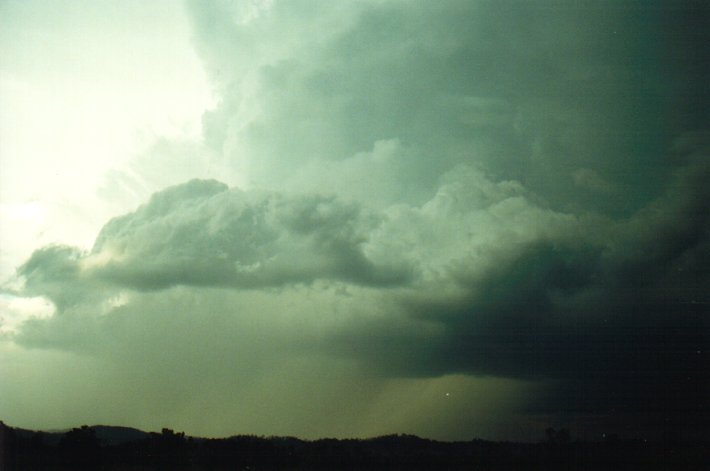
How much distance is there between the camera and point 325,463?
309 feet

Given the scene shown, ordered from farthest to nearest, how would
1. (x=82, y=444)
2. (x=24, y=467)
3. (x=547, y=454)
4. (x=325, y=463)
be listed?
(x=547, y=454)
(x=325, y=463)
(x=82, y=444)
(x=24, y=467)

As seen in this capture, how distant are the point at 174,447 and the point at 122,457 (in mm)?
11083

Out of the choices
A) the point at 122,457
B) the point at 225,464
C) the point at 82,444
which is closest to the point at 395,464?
the point at 225,464

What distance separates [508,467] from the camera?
91312 mm

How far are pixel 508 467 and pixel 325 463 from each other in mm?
33840

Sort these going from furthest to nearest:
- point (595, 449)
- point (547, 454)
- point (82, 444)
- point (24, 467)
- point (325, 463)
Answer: point (595, 449)
point (547, 454)
point (325, 463)
point (82, 444)
point (24, 467)

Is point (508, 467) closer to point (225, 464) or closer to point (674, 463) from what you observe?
point (674, 463)

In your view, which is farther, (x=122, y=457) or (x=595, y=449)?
(x=595, y=449)

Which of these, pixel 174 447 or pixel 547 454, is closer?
pixel 174 447

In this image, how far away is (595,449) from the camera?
120438 mm

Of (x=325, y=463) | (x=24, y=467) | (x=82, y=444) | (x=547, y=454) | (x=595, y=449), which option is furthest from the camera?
(x=595, y=449)

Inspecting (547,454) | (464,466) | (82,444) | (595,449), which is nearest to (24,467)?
(82,444)

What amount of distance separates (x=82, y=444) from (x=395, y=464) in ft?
188

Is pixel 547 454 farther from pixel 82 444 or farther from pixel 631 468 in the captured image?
pixel 82 444
